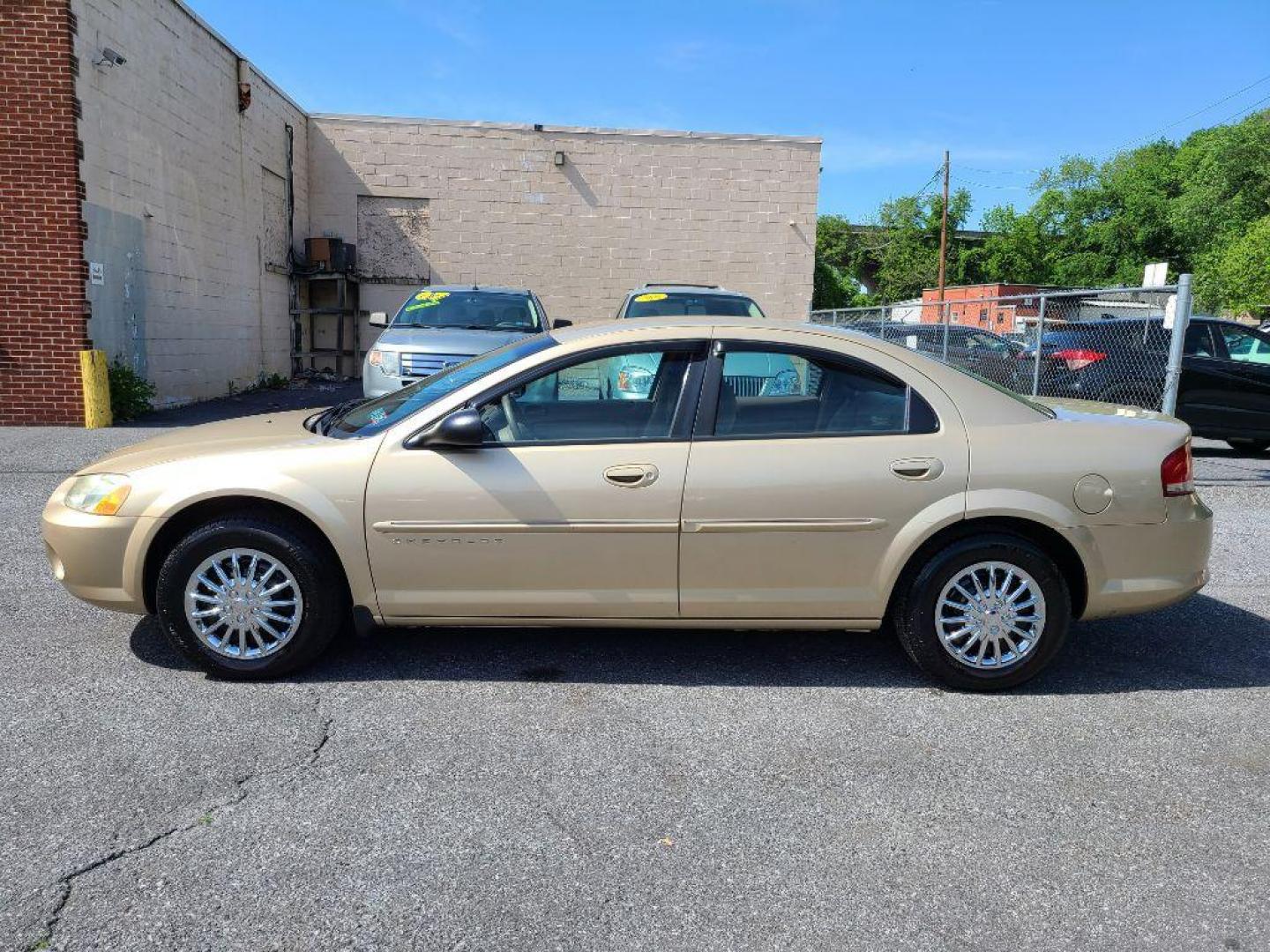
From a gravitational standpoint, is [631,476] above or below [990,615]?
above

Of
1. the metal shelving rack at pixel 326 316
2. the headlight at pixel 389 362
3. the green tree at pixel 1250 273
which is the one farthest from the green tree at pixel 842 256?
the headlight at pixel 389 362

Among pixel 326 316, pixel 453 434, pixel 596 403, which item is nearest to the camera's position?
pixel 453 434

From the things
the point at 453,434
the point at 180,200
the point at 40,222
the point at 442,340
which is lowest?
the point at 453,434

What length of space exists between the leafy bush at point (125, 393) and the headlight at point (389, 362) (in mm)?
4522

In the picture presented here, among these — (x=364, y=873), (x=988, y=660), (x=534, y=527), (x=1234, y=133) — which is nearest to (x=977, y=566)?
(x=988, y=660)

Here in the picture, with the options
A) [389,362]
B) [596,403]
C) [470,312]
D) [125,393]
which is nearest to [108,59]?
[125,393]

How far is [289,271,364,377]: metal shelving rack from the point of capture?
19906mm

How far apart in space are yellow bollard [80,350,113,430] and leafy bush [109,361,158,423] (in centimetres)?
29

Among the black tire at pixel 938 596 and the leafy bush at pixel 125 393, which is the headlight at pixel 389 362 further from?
the black tire at pixel 938 596

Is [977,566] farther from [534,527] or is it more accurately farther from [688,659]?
[534,527]

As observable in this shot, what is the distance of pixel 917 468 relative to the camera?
3.93 metres

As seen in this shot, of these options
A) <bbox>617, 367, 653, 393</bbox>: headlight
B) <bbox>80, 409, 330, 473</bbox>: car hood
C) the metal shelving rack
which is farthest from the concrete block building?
<bbox>617, 367, 653, 393</bbox>: headlight

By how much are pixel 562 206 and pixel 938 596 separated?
18.0 meters

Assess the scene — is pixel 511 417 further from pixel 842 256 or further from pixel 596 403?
pixel 842 256
